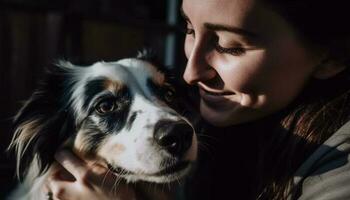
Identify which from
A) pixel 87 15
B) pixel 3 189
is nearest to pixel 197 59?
pixel 3 189

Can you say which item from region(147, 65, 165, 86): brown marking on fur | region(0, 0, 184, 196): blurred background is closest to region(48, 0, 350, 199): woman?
region(147, 65, 165, 86): brown marking on fur

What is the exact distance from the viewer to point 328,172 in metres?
1.33

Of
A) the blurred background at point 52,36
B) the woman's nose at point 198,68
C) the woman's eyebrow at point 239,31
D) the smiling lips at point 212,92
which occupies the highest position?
the woman's eyebrow at point 239,31

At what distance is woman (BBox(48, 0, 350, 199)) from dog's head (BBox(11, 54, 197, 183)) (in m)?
0.15

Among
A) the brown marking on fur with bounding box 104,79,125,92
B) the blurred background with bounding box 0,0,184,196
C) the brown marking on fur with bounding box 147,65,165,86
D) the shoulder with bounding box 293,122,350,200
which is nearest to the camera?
the shoulder with bounding box 293,122,350,200

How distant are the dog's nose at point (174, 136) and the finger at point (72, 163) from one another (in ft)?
1.05

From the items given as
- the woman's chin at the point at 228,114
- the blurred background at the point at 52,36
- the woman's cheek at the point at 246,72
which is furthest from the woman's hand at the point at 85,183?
the blurred background at the point at 52,36

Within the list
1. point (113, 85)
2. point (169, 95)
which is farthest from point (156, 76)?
point (113, 85)

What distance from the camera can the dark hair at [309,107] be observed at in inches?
57.1

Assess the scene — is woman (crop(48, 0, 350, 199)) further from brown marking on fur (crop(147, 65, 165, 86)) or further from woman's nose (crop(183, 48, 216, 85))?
brown marking on fur (crop(147, 65, 165, 86))

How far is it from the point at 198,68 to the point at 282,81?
0.85 ft

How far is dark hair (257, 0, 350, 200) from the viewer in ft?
4.76

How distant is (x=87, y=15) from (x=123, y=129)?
2118 millimetres

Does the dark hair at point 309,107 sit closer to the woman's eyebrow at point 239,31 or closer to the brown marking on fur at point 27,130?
the woman's eyebrow at point 239,31
